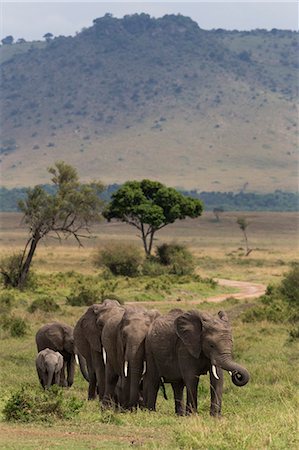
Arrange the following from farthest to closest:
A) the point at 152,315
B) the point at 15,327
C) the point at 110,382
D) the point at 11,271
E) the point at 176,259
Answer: the point at 176,259 → the point at 11,271 → the point at 15,327 → the point at 110,382 → the point at 152,315

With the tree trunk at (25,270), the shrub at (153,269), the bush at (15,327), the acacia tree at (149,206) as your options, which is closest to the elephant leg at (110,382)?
the bush at (15,327)

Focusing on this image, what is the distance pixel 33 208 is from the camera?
49.2 meters

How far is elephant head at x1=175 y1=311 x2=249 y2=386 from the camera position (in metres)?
14.3

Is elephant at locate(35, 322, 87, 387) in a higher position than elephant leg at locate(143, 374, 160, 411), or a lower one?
lower

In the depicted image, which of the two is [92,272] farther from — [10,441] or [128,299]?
[10,441]

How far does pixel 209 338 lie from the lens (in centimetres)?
1452

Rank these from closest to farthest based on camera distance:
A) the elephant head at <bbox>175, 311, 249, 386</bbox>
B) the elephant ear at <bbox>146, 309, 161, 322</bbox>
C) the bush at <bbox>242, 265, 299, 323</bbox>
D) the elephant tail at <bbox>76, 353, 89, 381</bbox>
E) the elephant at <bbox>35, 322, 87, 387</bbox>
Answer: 1. the elephant head at <bbox>175, 311, 249, 386</bbox>
2. the elephant ear at <bbox>146, 309, 161, 322</bbox>
3. the elephant tail at <bbox>76, 353, 89, 381</bbox>
4. the elephant at <bbox>35, 322, 87, 387</bbox>
5. the bush at <bbox>242, 265, 299, 323</bbox>

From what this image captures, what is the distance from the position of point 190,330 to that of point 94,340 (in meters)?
3.63

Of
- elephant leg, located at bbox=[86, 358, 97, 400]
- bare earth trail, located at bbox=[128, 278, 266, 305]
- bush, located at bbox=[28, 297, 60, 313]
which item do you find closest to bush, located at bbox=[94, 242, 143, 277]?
bare earth trail, located at bbox=[128, 278, 266, 305]

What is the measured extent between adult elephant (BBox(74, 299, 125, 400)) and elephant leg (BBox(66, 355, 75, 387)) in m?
1.56

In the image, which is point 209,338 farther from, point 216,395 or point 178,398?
point 178,398

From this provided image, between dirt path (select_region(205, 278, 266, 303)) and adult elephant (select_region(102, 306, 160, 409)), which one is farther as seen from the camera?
dirt path (select_region(205, 278, 266, 303))

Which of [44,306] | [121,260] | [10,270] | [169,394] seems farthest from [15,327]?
[121,260]

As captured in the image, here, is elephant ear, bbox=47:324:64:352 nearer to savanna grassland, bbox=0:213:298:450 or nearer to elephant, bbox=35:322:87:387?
→ elephant, bbox=35:322:87:387
